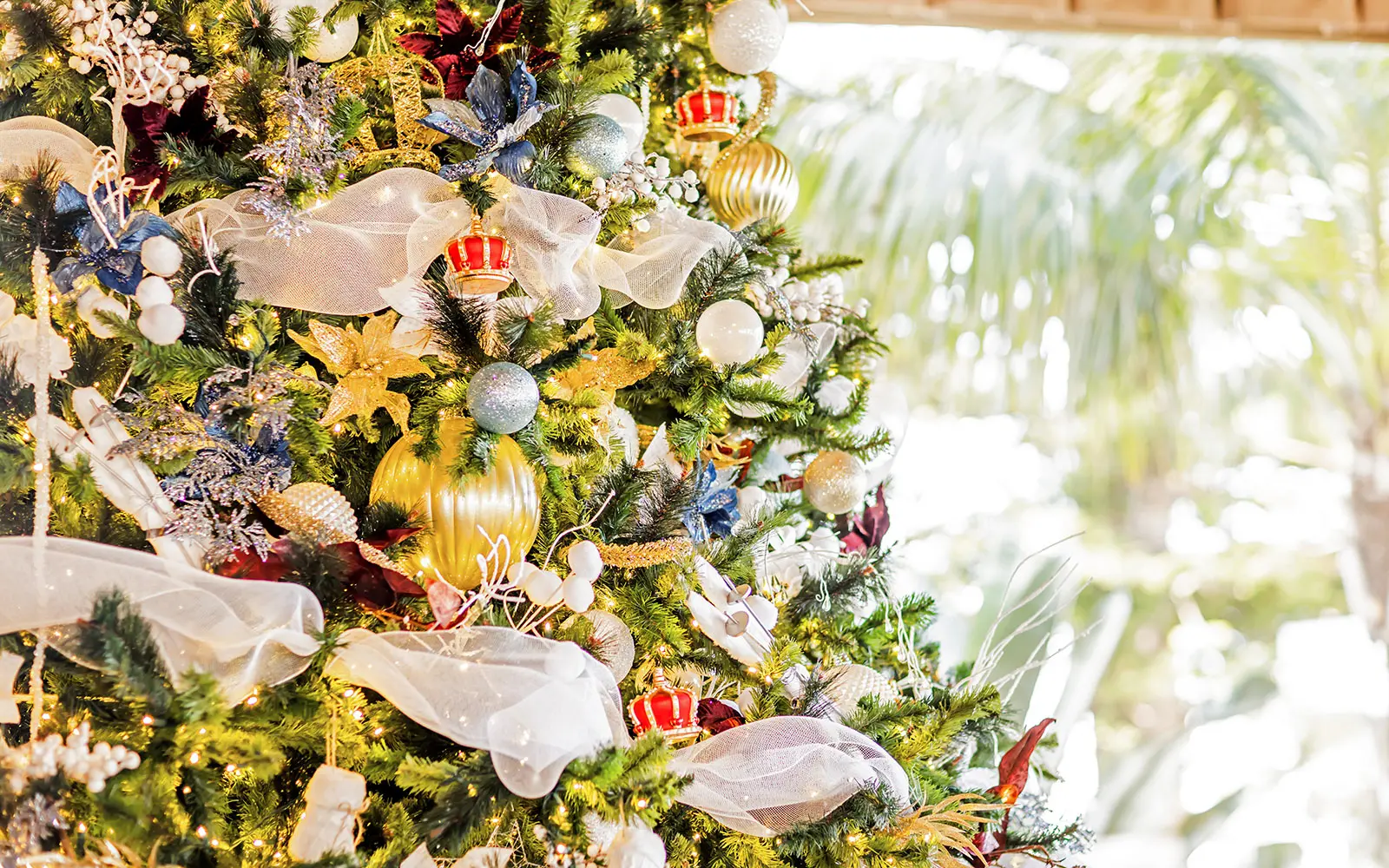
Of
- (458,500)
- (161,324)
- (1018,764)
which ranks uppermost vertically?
(161,324)

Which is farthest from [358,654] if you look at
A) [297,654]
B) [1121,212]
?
[1121,212]

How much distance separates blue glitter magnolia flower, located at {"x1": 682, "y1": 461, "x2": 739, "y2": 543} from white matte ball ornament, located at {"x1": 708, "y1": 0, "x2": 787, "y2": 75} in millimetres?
379

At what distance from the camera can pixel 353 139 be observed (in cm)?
79

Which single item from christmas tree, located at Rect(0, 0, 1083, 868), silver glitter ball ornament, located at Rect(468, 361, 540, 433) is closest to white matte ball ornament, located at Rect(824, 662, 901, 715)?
christmas tree, located at Rect(0, 0, 1083, 868)

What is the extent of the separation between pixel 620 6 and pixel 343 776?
65cm

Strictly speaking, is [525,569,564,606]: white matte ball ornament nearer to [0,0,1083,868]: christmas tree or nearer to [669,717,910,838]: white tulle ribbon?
[0,0,1083,868]: christmas tree

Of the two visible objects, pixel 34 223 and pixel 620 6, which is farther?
pixel 620 6

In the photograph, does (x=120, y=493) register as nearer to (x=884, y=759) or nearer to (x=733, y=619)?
(x=733, y=619)

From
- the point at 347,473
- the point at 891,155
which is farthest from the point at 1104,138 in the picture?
the point at 347,473

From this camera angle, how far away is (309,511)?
27.2 inches

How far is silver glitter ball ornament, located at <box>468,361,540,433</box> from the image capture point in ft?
2.25

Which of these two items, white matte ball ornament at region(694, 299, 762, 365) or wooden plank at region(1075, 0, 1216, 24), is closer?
white matte ball ornament at region(694, 299, 762, 365)

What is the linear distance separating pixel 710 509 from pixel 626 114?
1.10 feet

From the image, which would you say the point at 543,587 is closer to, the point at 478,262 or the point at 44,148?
the point at 478,262
